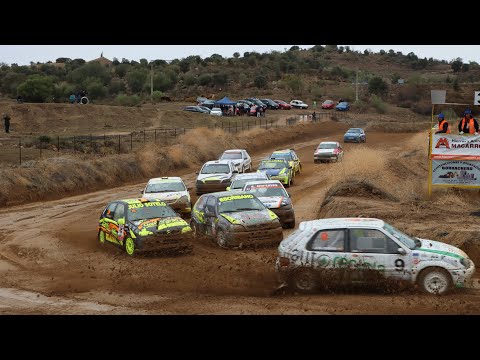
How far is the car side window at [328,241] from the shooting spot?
13.1 meters

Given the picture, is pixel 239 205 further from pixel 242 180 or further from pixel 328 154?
pixel 328 154

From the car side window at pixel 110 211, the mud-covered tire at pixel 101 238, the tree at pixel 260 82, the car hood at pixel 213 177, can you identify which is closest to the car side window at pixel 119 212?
the car side window at pixel 110 211

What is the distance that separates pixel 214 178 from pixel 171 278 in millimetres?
13857

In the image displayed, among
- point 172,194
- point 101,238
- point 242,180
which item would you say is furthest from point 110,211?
point 242,180

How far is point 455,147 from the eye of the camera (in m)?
21.8

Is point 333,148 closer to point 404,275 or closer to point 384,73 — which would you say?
point 404,275

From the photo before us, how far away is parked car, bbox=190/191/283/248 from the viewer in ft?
57.0

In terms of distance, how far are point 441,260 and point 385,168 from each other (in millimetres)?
20647

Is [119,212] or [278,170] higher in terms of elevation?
[119,212]

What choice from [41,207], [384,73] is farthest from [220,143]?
[384,73]

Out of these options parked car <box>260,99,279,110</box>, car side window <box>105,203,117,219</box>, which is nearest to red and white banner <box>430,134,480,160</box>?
car side window <box>105,203,117,219</box>

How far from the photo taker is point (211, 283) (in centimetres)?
1420

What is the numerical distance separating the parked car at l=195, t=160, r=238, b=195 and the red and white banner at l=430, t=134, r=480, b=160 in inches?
378

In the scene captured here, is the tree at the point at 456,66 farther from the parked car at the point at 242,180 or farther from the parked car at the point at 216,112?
the parked car at the point at 242,180
